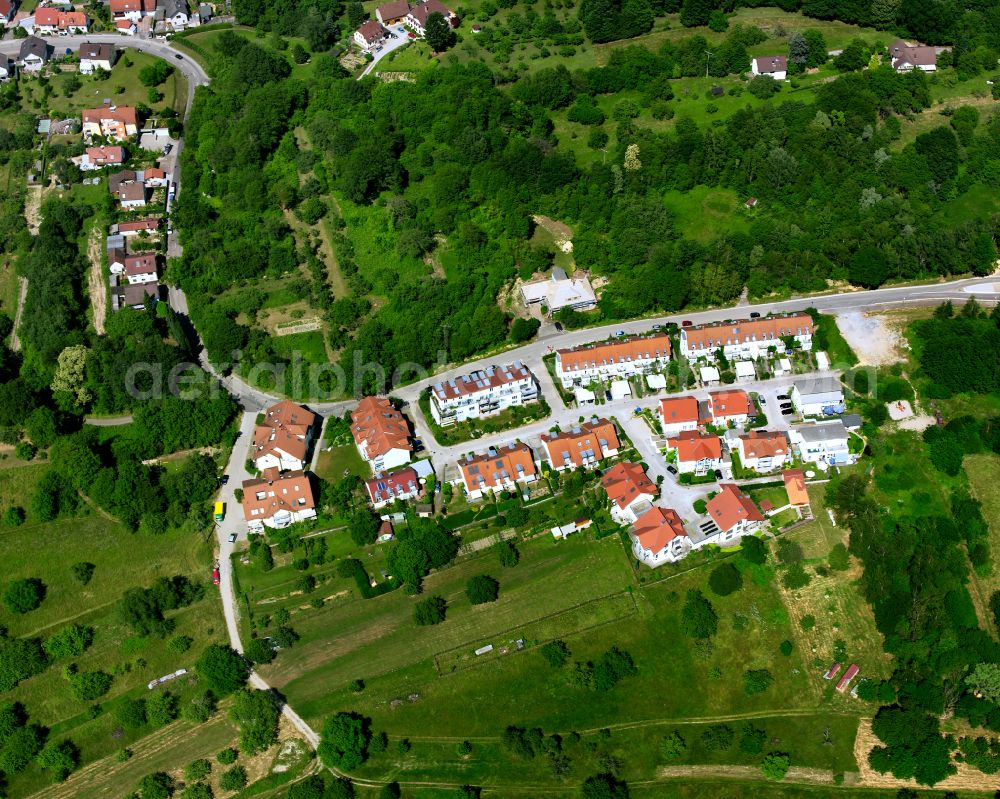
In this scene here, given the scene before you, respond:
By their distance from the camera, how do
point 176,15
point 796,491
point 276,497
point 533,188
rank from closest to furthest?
point 796,491 → point 276,497 → point 533,188 → point 176,15

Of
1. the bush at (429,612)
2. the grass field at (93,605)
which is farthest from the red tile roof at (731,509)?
the grass field at (93,605)

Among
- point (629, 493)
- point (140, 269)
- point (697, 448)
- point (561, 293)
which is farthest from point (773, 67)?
point (140, 269)

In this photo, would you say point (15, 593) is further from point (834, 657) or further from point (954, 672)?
point (954, 672)

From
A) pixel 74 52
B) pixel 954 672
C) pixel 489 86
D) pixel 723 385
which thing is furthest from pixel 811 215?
pixel 74 52

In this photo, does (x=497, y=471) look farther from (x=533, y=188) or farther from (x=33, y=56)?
(x=33, y=56)

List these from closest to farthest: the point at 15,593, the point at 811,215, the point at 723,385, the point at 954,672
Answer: the point at 954,672
the point at 15,593
the point at 723,385
the point at 811,215

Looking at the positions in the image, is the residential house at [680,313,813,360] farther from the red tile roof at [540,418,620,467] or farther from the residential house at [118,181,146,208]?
the residential house at [118,181,146,208]
